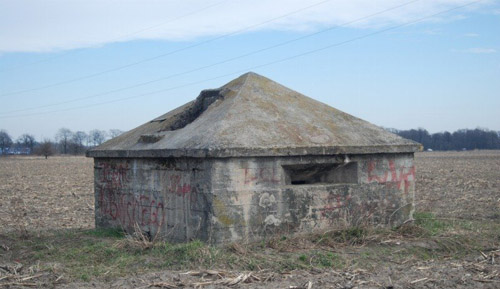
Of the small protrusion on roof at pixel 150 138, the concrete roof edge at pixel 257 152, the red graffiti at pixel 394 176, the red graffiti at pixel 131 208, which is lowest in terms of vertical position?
the red graffiti at pixel 131 208

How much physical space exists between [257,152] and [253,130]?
0.53 metres

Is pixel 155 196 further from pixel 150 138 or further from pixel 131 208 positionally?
pixel 150 138

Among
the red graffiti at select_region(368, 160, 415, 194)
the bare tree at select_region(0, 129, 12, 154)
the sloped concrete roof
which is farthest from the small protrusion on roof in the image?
the bare tree at select_region(0, 129, 12, 154)

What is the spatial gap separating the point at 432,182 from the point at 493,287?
53.0ft

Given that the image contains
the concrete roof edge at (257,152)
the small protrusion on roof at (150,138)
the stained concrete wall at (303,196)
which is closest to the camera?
the concrete roof edge at (257,152)

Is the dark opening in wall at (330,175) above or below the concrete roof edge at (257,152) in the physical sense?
below

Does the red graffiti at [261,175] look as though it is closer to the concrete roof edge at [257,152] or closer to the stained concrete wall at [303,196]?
the stained concrete wall at [303,196]

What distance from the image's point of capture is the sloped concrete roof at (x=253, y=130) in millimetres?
8094

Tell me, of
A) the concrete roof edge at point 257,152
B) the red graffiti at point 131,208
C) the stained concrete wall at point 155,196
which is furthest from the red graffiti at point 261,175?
the red graffiti at point 131,208

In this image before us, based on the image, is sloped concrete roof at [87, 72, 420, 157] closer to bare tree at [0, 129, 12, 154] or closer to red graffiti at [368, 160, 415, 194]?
red graffiti at [368, 160, 415, 194]

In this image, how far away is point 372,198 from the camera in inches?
362

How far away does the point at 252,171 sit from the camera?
8.02m

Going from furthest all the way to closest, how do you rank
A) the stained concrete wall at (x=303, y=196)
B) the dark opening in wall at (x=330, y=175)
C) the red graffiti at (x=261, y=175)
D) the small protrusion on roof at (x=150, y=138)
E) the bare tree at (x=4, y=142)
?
1. the bare tree at (x=4, y=142)
2. the small protrusion on roof at (x=150, y=138)
3. the dark opening in wall at (x=330, y=175)
4. the red graffiti at (x=261, y=175)
5. the stained concrete wall at (x=303, y=196)

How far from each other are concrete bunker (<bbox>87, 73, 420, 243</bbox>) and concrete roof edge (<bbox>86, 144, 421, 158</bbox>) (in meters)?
0.02
